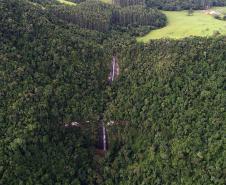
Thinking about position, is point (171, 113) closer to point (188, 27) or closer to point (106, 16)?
point (188, 27)

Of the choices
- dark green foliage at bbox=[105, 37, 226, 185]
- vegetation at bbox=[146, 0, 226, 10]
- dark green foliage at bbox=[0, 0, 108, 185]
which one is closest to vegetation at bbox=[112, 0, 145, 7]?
vegetation at bbox=[146, 0, 226, 10]

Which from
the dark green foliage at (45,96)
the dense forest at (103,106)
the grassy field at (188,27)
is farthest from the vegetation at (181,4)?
the dark green foliage at (45,96)

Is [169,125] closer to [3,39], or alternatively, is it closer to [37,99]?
[37,99]

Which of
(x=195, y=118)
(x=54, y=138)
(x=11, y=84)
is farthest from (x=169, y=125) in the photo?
(x=11, y=84)

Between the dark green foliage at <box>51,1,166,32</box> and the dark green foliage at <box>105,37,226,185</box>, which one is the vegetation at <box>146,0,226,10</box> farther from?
the dark green foliage at <box>105,37,226,185</box>

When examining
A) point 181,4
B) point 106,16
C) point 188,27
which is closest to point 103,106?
point 106,16

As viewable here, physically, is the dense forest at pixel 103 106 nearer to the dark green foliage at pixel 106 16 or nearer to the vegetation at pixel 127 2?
the dark green foliage at pixel 106 16
